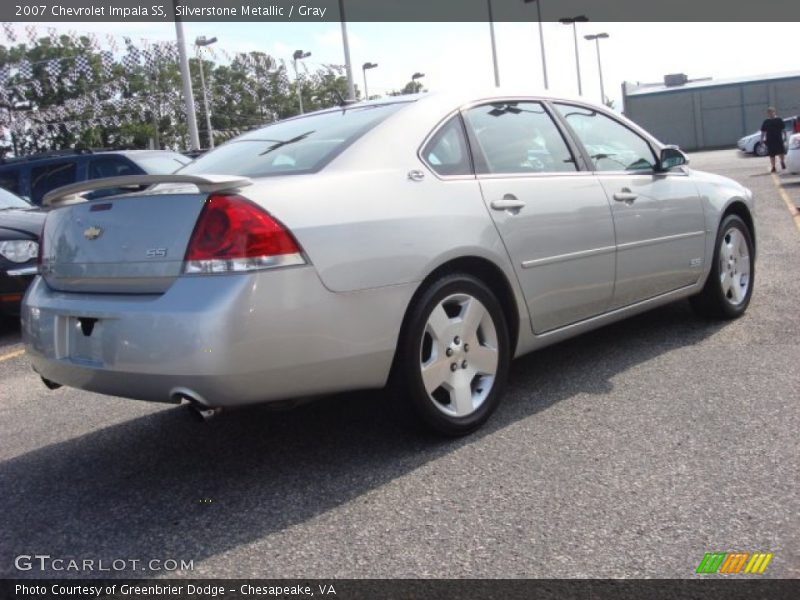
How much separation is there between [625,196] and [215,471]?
8.62 ft

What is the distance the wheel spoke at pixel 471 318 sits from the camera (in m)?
3.46

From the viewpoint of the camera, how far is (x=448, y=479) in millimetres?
3092

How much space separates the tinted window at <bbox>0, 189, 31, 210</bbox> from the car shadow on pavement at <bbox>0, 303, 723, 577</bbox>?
4351mm

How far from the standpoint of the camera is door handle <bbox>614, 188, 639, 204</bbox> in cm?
437

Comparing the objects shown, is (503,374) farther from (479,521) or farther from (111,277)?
(111,277)

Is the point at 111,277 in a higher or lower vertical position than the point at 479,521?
higher

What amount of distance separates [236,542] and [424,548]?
0.65m

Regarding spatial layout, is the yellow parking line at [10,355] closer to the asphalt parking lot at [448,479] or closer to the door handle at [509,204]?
the asphalt parking lot at [448,479]

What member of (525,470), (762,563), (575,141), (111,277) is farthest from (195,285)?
(575,141)

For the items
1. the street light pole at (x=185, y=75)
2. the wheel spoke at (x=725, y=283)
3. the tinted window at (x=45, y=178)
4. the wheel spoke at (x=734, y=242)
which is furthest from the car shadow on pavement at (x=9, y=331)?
the street light pole at (x=185, y=75)

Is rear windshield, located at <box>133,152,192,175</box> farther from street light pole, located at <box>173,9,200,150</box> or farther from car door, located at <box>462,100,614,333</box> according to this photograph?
street light pole, located at <box>173,9,200,150</box>

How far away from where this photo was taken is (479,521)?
8.95 feet

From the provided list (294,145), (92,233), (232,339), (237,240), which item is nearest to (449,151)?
(294,145)

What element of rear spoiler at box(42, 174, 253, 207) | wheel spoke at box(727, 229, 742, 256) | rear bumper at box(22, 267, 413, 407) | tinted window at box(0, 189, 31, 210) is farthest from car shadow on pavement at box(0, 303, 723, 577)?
tinted window at box(0, 189, 31, 210)
